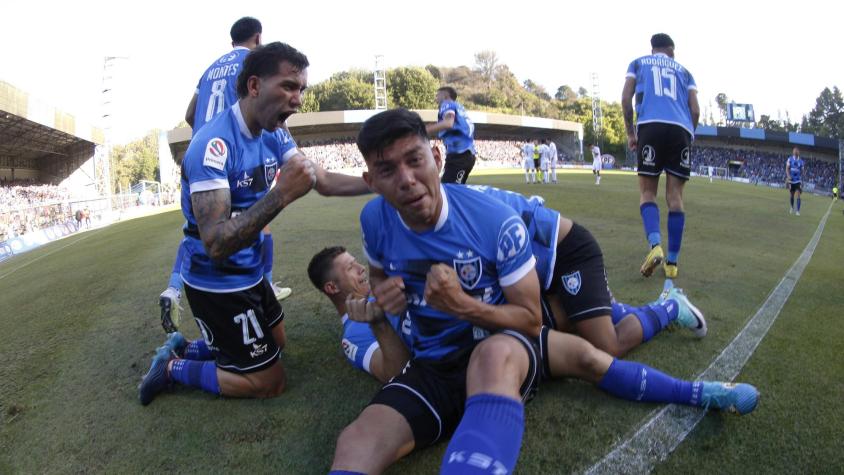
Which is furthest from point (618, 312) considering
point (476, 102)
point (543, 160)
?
point (476, 102)

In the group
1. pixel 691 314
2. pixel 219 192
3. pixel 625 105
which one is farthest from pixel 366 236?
pixel 625 105

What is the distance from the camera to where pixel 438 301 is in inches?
76.4

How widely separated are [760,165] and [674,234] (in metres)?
53.9

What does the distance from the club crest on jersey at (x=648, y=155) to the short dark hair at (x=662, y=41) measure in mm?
1248

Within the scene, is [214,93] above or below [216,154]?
above

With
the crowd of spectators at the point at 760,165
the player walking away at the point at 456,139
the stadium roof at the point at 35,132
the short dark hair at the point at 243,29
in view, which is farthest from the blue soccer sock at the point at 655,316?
the crowd of spectators at the point at 760,165

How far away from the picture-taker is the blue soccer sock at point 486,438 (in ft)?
5.18

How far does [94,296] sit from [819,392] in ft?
22.7

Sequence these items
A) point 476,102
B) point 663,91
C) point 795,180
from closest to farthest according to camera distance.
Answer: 1. point 663,91
2. point 795,180
3. point 476,102

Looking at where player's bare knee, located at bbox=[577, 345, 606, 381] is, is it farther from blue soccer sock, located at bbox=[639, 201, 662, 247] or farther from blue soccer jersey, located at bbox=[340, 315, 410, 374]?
blue soccer sock, located at bbox=[639, 201, 662, 247]

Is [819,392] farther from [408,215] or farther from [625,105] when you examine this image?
[625,105]

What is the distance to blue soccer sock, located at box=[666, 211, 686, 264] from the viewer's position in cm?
488

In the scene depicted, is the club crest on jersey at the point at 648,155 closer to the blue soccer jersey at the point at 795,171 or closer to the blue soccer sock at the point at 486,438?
the blue soccer sock at the point at 486,438

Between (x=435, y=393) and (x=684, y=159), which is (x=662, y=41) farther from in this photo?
(x=435, y=393)
